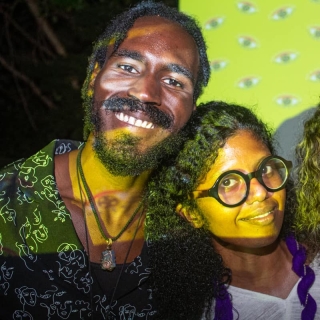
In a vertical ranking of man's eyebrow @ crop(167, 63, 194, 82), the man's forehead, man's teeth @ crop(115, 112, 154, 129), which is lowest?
man's teeth @ crop(115, 112, 154, 129)

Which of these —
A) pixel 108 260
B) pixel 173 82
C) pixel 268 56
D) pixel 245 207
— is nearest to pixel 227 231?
pixel 245 207

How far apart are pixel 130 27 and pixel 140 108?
412 millimetres

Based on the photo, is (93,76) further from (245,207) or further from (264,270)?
(264,270)

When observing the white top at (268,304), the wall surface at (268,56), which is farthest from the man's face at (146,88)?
the wall surface at (268,56)

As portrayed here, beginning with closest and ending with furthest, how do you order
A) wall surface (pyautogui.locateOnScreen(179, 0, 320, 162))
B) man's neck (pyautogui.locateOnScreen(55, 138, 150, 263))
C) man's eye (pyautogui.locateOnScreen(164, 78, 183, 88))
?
man's eye (pyautogui.locateOnScreen(164, 78, 183, 88))
man's neck (pyautogui.locateOnScreen(55, 138, 150, 263))
wall surface (pyautogui.locateOnScreen(179, 0, 320, 162))

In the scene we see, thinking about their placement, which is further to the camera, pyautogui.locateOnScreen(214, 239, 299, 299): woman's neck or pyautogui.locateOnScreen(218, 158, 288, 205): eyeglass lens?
pyautogui.locateOnScreen(214, 239, 299, 299): woman's neck

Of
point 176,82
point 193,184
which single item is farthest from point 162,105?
point 193,184

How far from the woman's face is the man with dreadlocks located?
0.22 m

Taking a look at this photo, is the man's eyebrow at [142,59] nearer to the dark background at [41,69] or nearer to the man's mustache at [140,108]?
the man's mustache at [140,108]

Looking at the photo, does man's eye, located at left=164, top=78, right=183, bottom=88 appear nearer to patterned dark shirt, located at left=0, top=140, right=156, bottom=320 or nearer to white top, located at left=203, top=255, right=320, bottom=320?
patterned dark shirt, located at left=0, top=140, right=156, bottom=320

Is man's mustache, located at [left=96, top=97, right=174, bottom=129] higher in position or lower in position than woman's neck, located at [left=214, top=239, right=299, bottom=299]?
higher

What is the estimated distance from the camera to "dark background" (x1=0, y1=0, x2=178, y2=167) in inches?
144

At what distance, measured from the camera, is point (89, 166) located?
2027mm

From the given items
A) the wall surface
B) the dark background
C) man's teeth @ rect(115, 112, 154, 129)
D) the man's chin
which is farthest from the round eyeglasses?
the dark background
